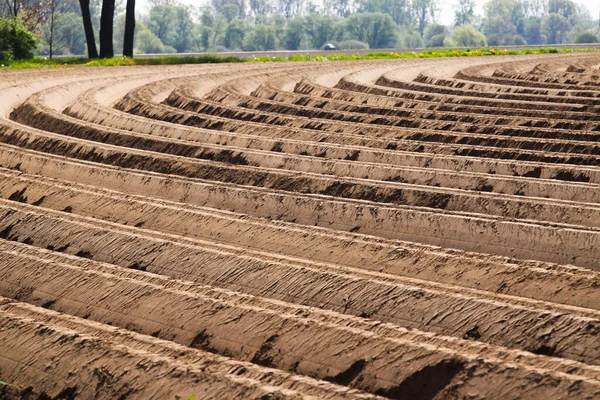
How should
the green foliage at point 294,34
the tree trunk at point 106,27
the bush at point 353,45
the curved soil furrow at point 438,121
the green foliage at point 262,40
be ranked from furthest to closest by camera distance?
1. the green foliage at point 294,34
2. the green foliage at point 262,40
3. the bush at point 353,45
4. the tree trunk at point 106,27
5. the curved soil furrow at point 438,121

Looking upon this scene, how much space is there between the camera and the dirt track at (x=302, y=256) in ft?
12.3

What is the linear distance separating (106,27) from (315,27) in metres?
74.9

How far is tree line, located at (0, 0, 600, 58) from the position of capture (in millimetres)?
87812

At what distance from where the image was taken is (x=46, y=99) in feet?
39.3

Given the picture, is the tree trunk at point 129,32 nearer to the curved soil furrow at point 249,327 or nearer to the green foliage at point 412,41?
the curved soil furrow at point 249,327

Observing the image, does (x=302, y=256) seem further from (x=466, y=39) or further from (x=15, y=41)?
(x=466, y=39)

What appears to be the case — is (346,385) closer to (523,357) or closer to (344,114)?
(523,357)

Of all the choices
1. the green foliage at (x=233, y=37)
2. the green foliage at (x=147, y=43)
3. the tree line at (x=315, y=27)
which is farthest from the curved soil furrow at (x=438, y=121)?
the green foliage at (x=233, y=37)

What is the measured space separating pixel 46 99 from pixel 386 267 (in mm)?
7942

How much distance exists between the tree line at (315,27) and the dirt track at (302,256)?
5002 centimetres

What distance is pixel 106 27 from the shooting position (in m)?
25.8

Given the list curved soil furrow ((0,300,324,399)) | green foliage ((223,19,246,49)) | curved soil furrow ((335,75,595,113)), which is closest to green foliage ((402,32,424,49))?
green foliage ((223,19,246,49))

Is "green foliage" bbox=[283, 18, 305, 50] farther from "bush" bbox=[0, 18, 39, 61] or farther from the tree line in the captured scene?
"bush" bbox=[0, 18, 39, 61]

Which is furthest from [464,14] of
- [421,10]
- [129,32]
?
[129,32]
